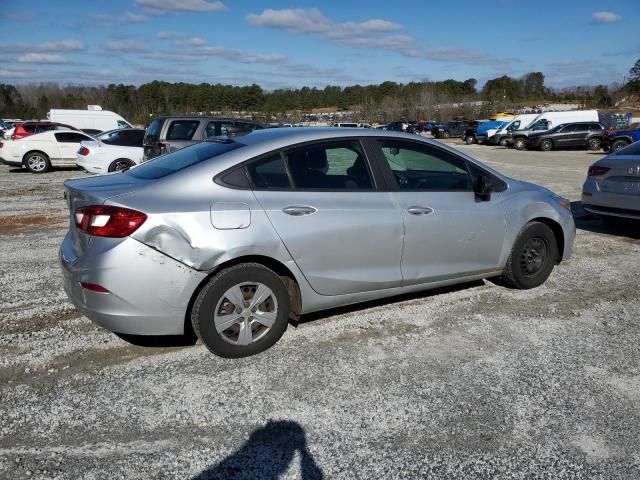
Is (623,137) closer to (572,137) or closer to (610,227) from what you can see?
(572,137)

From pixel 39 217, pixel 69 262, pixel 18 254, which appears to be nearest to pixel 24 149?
pixel 39 217

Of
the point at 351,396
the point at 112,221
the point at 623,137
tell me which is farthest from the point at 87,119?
the point at 351,396

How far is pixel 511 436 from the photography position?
2.93 meters

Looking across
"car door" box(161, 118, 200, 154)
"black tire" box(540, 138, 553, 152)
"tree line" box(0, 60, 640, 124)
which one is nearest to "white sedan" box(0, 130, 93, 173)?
"car door" box(161, 118, 200, 154)

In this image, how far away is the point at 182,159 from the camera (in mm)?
4133

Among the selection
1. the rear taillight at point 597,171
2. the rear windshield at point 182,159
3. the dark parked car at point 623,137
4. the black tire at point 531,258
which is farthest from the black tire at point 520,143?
the rear windshield at point 182,159

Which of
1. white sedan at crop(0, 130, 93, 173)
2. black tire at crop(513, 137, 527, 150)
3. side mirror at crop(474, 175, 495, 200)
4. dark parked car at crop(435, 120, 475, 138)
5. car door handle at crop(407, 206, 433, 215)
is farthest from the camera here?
dark parked car at crop(435, 120, 475, 138)

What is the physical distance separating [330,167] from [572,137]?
30.7 m

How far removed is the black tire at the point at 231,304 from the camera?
3.56 m

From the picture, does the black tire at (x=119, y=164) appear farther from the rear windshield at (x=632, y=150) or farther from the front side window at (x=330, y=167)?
the rear windshield at (x=632, y=150)

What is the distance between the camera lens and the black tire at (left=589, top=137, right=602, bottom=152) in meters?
30.1

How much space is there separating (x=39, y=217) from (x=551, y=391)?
8810mm

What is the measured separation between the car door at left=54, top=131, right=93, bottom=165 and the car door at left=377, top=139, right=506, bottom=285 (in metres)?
16.1

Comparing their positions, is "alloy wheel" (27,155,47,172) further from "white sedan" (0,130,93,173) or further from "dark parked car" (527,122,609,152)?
"dark parked car" (527,122,609,152)
